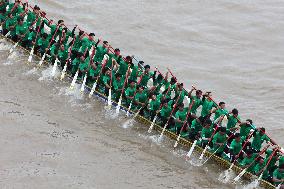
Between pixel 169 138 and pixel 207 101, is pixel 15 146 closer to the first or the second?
pixel 169 138

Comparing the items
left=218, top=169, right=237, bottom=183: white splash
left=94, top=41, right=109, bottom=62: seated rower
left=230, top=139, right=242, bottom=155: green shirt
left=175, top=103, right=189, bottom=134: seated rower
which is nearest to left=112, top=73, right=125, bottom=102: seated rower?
left=94, top=41, right=109, bottom=62: seated rower

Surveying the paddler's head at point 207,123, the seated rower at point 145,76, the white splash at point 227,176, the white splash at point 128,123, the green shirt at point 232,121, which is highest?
the seated rower at point 145,76

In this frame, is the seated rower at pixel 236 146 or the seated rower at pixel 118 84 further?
the seated rower at pixel 118 84

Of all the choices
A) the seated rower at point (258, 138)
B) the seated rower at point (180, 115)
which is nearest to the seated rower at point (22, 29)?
the seated rower at point (180, 115)

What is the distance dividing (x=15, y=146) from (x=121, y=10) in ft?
37.5

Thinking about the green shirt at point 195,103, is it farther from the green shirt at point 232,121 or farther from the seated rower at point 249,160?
the seated rower at point 249,160

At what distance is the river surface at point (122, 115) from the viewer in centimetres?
1440

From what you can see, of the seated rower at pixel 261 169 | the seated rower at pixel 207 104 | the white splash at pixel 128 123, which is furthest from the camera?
the white splash at pixel 128 123

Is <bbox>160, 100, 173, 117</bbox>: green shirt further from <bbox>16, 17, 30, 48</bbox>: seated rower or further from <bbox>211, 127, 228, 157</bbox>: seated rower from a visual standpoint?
<bbox>16, 17, 30, 48</bbox>: seated rower

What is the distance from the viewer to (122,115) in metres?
16.7

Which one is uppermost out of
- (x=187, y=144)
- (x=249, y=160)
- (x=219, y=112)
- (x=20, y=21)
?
(x=20, y=21)

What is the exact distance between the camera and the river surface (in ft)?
47.2

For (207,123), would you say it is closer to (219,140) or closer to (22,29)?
(219,140)

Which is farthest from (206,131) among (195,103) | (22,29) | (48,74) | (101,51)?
(22,29)
